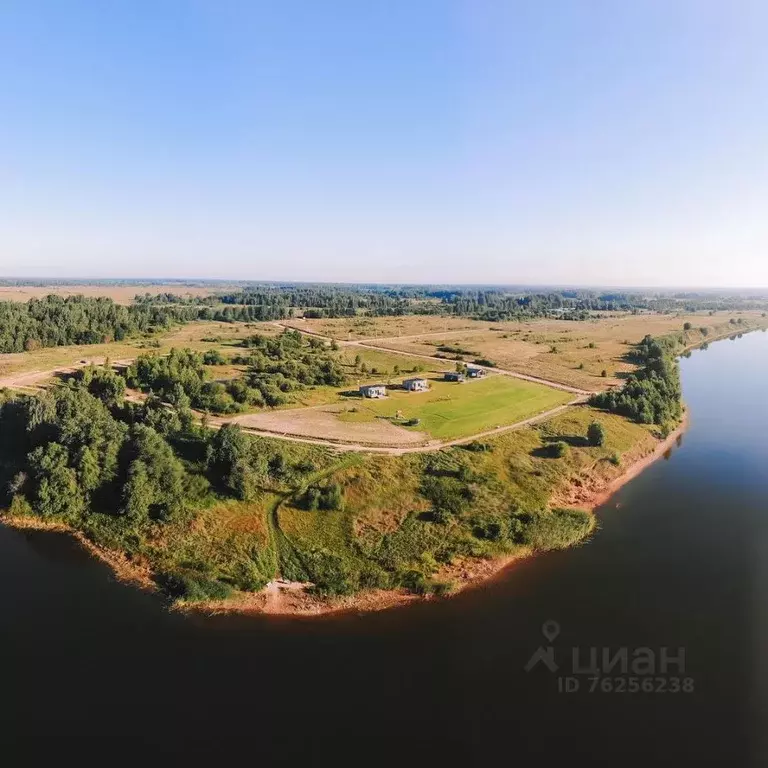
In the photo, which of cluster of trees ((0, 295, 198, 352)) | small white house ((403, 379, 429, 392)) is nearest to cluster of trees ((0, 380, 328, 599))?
small white house ((403, 379, 429, 392))

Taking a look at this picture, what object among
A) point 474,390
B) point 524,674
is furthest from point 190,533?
point 474,390

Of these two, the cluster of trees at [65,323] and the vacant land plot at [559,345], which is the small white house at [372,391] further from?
the cluster of trees at [65,323]

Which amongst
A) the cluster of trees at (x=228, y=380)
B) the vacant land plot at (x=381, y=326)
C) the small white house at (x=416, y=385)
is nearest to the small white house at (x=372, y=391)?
the small white house at (x=416, y=385)

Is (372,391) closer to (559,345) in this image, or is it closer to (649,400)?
(649,400)

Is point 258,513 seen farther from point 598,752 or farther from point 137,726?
point 598,752

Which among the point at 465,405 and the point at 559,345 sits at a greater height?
the point at 559,345

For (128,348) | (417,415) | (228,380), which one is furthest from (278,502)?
(128,348)
